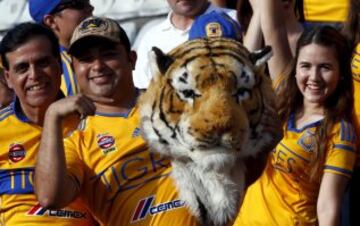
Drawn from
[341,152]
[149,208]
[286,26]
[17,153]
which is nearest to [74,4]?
[286,26]

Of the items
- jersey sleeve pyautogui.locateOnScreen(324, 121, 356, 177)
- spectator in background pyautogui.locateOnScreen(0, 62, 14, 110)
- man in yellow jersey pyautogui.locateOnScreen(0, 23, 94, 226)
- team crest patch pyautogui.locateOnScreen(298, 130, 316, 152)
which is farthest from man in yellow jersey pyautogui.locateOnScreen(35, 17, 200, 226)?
spectator in background pyautogui.locateOnScreen(0, 62, 14, 110)

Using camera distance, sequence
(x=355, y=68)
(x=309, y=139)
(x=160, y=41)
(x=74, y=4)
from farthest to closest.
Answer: (x=74, y=4), (x=160, y=41), (x=355, y=68), (x=309, y=139)

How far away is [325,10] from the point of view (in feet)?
18.2

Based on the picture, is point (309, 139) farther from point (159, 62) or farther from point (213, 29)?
Result: point (159, 62)

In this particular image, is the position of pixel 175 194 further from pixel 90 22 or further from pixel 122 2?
pixel 122 2

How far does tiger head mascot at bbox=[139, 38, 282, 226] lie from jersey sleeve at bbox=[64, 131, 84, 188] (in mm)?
570

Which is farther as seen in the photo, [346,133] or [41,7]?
[41,7]

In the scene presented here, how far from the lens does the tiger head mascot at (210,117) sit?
93.8 inches

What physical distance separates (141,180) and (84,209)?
46cm

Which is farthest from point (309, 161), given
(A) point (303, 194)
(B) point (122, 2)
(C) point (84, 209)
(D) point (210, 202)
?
(B) point (122, 2)

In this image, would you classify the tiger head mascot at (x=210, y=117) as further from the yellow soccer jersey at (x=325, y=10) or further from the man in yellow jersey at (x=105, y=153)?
the yellow soccer jersey at (x=325, y=10)

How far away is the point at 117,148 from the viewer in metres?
3.17

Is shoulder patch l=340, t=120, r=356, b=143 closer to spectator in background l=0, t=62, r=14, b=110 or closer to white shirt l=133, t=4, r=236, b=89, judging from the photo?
white shirt l=133, t=4, r=236, b=89

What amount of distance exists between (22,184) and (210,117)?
56.8 inches
